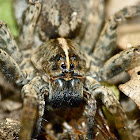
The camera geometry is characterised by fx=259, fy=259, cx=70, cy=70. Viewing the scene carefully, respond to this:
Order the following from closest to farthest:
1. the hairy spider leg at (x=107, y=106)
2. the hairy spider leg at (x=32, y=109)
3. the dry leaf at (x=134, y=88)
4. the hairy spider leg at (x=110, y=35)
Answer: the hairy spider leg at (x=32, y=109) → the hairy spider leg at (x=107, y=106) → the dry leaf at (x=134, y=88) → the hairy spider leg at (x=110, y=35)

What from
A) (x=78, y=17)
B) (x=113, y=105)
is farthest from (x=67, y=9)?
(x=113, y=105)

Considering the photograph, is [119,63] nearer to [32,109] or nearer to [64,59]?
[64,59]

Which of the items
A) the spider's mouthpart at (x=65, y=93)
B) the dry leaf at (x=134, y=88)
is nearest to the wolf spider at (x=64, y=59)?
the spider's mouthpart at (x=65, y=93)

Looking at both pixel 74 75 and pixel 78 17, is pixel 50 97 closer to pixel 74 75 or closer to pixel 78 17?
pixel 74 75

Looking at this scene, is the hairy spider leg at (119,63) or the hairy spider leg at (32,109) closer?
the hairy spider leg at (32,109)

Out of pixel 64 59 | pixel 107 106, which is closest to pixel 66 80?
pixel 64 59

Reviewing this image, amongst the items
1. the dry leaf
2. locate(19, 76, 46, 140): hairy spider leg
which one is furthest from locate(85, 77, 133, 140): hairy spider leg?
locate(19, 76, 46, 140): hairy spider leg

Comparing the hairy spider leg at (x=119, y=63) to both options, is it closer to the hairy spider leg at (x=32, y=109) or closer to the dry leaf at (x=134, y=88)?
the dry leaf at (x=134, y=88)

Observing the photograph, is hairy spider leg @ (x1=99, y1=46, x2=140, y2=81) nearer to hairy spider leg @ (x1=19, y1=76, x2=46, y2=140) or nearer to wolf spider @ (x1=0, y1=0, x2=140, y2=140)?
wolf spider @ (x1=0, y1=0, x2=140, y2=140)

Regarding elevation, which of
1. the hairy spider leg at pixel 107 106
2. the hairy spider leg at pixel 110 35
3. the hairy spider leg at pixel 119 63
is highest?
the hairy spider leg at pixel 110 35
